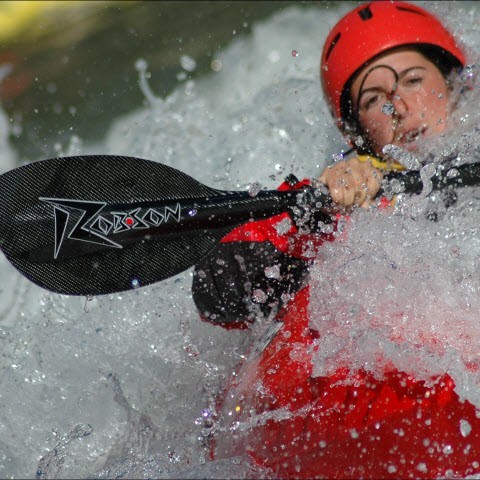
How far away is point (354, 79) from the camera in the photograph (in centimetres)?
201

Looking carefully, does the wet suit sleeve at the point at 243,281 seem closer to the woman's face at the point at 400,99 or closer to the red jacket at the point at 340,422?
the red jacket at the point at 340,422

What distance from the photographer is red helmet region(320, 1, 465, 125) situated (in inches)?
78.2

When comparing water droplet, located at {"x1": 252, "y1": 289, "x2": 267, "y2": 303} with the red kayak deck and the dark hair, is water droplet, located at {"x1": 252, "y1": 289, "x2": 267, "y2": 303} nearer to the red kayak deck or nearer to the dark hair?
the red kayak deck

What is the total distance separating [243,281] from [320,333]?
293 mm

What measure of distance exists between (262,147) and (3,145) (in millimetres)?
910

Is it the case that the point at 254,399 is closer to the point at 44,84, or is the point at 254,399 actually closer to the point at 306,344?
the point at 306,344

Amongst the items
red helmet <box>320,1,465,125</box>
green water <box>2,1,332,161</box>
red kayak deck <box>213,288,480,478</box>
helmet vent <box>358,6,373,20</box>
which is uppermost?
green water <box>2,1,332,161</box>

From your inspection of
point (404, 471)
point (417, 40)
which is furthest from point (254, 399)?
point (417, 40)

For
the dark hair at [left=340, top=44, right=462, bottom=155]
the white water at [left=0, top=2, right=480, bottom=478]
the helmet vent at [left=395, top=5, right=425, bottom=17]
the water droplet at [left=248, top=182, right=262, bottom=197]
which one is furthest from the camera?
the helmet vent at [left=395, top=5, right=425, bottom=17]

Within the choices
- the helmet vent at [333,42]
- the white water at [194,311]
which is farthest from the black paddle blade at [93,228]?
the helmet vent at [333,42]

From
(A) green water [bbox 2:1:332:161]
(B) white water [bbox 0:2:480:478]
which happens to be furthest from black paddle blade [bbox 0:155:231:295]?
(A) green water [bbox 2:1:332:161]

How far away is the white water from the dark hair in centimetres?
15

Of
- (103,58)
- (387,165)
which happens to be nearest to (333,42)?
(387,165)

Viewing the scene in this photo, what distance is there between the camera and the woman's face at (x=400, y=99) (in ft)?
6.21
